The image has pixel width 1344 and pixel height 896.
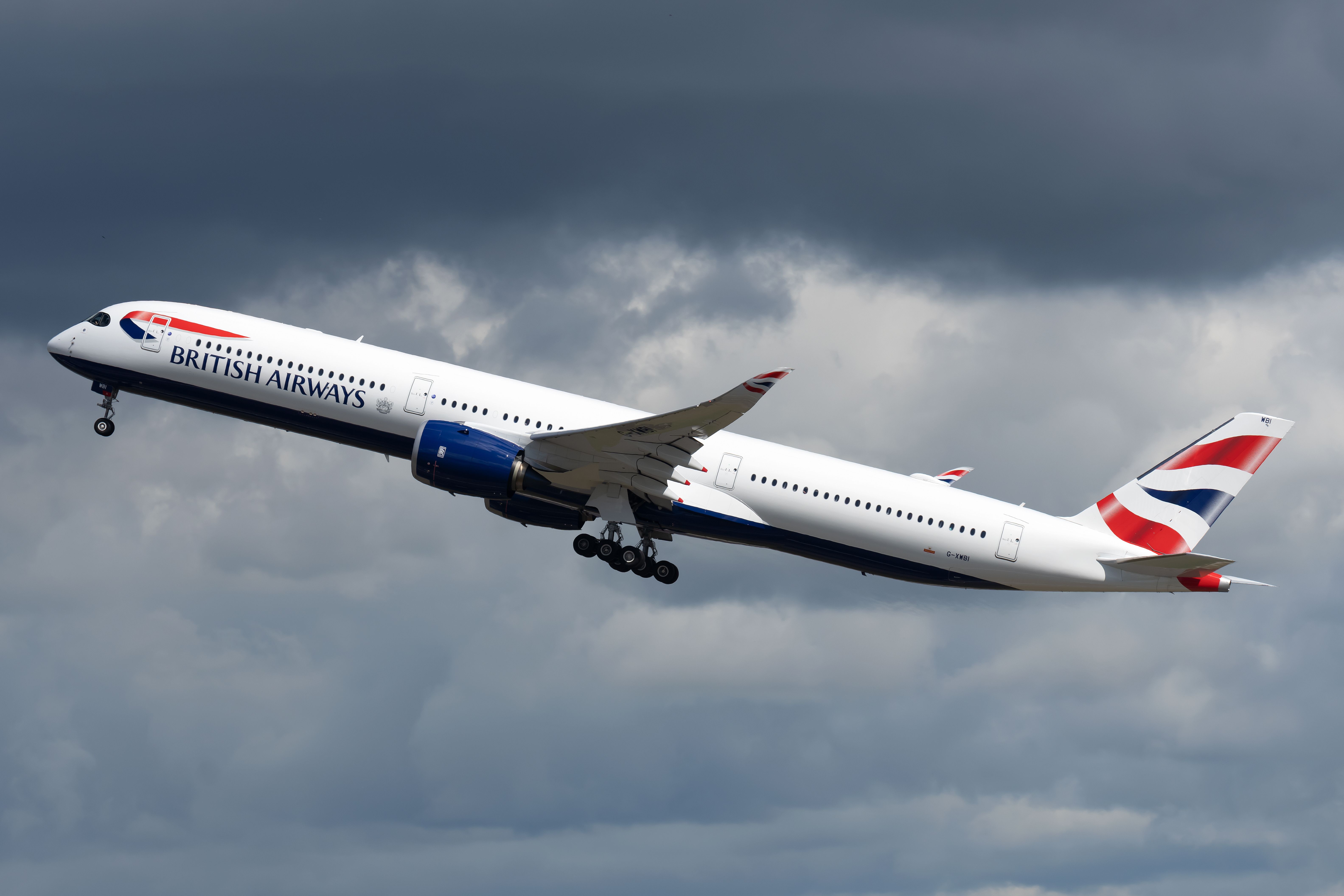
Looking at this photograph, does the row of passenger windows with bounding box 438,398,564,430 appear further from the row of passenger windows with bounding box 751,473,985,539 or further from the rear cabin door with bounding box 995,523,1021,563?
the rear cabin door with bounding box 995,523,1021,563

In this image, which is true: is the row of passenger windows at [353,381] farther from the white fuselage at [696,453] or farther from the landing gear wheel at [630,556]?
the landing gear wheel at [630,556]

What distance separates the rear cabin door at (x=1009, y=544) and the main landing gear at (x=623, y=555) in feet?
39.8

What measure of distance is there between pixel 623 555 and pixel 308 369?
44.6ft

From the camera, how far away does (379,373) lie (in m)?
48.2

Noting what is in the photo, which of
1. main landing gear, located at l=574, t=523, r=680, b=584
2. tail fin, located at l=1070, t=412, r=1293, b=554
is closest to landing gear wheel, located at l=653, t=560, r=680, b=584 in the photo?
Result: main landing gear, located at l=574, t=523, r=680, b=584

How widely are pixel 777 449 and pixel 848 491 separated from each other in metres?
3.14

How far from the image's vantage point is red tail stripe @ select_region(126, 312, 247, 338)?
161 ft

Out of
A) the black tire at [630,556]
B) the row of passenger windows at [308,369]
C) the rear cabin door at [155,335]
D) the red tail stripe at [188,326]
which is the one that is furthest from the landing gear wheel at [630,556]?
the rear cabin door at [155,335]

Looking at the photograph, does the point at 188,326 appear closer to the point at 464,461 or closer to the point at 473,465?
the point at 464,461

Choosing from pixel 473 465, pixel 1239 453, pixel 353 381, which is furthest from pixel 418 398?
pixel 1239 453

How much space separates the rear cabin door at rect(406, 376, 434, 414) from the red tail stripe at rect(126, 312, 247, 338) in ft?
22.3

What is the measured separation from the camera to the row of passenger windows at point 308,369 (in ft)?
158

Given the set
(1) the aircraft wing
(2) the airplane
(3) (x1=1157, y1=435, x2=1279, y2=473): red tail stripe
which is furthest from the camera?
(3) (x1=1157, y1=435, x2=1279, y2=473): red tail stripe

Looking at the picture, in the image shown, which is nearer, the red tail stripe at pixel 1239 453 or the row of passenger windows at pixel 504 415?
the row of passenger windows at pixel 504 415
